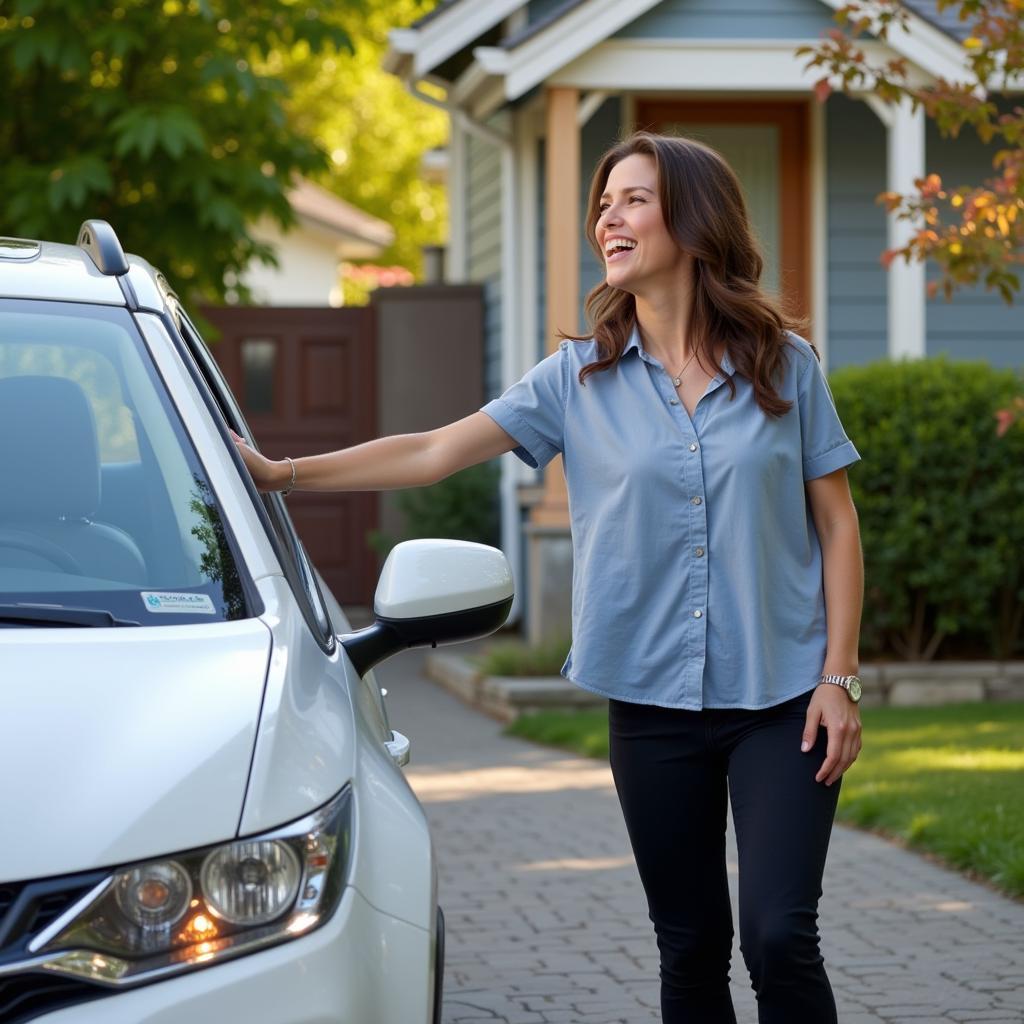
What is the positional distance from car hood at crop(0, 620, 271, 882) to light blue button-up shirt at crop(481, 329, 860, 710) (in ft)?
3.04

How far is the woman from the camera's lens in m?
3.32

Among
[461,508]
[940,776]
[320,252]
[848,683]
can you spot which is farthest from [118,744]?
[320,252]

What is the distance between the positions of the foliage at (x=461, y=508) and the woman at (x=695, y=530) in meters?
10.3

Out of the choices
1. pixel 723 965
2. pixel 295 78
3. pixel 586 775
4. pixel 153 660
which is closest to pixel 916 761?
pixel 586 775

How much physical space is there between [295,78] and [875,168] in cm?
2520

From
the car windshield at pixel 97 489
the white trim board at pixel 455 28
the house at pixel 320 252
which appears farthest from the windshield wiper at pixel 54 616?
the house at pixel 320 252

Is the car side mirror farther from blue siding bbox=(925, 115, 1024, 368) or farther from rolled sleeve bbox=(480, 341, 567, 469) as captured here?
blue siding bbox=(925, 115, 1024, 368)

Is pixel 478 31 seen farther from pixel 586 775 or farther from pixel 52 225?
pixel 586 775

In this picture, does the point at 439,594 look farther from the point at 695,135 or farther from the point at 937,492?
the point at 695,135

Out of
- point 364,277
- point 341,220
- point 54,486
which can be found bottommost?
point 54,486

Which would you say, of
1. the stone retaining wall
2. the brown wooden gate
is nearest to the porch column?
the stone retaining wall

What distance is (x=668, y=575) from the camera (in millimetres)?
3395

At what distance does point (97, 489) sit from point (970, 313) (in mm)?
11545

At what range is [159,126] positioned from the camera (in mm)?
9844
